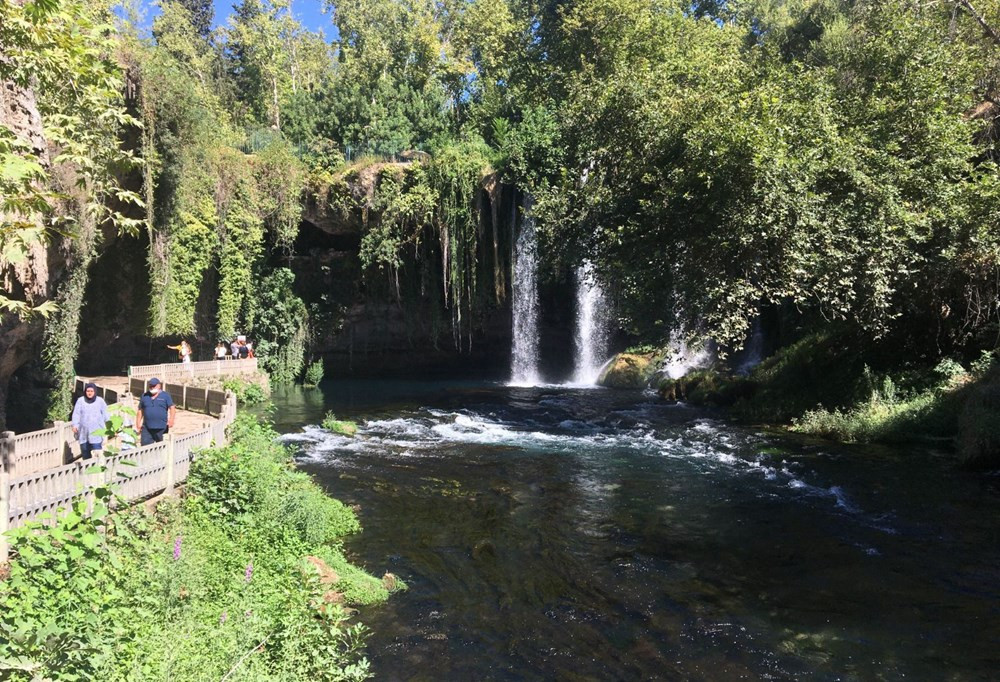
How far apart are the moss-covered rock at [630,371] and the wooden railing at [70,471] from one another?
66.7 feet

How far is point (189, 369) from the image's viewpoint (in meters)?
22.6

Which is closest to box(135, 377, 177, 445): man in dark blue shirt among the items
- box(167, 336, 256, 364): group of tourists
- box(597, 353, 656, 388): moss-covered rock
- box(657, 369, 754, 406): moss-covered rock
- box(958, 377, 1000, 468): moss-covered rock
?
box(958, 377, 1000, 468): moss-covered rock

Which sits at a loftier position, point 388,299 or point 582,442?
point 388,299

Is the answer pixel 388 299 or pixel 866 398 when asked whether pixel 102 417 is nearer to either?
pixel 866 398

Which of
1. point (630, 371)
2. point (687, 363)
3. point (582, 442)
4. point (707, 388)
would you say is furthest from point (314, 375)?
point (582, 442)

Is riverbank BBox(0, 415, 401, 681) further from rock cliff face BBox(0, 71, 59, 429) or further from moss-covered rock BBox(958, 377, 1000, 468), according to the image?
moss-covered rock BBox(958, 377, 1000, 468)

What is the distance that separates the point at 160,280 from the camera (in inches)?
1031

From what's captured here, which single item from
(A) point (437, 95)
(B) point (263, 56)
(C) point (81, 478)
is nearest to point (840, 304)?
(C) point (81, 478)

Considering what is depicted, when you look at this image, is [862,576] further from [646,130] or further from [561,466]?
[646,130]

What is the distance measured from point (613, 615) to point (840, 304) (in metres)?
11.1

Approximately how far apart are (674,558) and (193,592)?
5742 mm

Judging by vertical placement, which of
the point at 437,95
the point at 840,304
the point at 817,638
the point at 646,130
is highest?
the point at 437,95

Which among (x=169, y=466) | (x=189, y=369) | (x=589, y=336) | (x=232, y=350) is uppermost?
(x=589, y=336)

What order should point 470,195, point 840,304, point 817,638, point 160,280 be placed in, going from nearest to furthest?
point 817,638 < point 840,304 < point 160,280 < point 470,195
